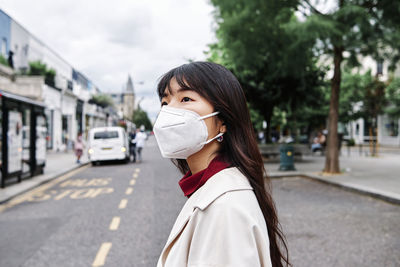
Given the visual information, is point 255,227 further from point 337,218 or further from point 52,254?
point 337,218

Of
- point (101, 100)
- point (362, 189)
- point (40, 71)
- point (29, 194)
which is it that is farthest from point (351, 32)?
point (101, 100)

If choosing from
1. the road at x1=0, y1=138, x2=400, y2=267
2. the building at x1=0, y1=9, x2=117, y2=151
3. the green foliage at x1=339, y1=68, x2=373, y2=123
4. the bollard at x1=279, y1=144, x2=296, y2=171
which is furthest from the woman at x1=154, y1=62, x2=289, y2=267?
the green foliage at x1=339, y1=68, x2=373, y2=123

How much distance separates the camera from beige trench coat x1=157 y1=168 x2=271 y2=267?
3.45 feet

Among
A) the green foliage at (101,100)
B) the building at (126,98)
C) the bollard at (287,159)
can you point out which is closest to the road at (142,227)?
the bollard at (287,159)

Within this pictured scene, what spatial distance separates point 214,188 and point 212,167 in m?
0.19

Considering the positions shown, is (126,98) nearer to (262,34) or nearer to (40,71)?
(40,71)

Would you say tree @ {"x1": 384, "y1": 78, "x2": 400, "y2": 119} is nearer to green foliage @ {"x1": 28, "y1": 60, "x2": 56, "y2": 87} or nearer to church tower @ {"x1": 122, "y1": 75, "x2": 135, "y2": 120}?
green foliage @ {"x1": 28, "y1": 60, "x2": 56, "y2": 87}

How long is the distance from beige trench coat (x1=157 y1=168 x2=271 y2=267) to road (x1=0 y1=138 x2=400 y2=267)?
10.7ft

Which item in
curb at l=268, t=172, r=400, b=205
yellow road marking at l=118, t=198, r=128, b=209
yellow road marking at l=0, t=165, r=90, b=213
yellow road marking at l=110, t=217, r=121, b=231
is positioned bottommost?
yellow road marking at l=0, t=165, r=90, b=213

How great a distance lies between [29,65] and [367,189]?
26.7 meters

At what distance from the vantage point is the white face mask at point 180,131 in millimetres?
1452

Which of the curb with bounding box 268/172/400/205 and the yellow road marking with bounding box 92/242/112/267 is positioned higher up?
the curb with bounding box 268/172/400/205

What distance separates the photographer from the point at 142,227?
583 cm

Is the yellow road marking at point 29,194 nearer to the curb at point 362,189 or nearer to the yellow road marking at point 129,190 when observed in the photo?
the yellow road marking at point 129,190
